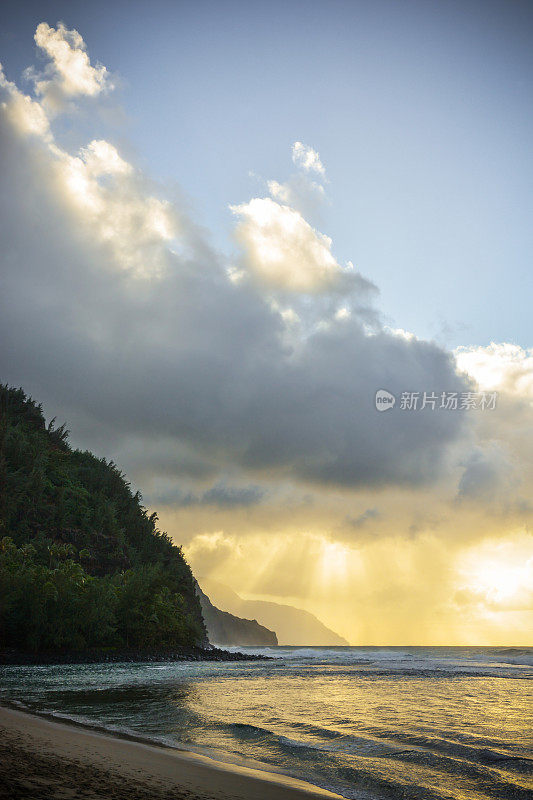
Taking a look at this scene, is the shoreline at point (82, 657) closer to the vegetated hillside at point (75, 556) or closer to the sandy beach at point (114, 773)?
the vegetated hillside at point (75, 556)

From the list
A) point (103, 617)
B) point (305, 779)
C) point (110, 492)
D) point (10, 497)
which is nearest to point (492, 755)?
point (305, 779)

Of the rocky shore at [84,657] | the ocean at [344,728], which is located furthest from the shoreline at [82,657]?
the ocean at [344,728]

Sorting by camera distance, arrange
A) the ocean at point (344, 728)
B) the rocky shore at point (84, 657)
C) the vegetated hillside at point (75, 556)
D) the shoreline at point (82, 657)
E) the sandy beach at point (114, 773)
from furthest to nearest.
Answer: the vegetated hillside at point (75, 556), the rocky shore at point (84, 657), the shoreline at point (82, 657), the ocean at point (344, 728), the sandy beach at point (114, 773)

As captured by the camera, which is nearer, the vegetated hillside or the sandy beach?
the sandy beach

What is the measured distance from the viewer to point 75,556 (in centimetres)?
8462

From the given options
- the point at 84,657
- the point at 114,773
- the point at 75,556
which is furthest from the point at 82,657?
the point at 114,773

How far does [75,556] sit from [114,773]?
84070 mm

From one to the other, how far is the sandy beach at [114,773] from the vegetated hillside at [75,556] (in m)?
47.0

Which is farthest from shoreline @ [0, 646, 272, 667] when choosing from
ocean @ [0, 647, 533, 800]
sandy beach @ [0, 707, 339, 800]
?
sandy beach @ [0, 707, 339, 800]

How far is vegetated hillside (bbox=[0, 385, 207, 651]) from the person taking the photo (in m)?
53.3

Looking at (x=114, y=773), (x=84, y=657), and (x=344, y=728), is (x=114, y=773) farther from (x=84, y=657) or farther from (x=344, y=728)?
(x=84, y=657)

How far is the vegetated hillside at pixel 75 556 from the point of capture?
175ft

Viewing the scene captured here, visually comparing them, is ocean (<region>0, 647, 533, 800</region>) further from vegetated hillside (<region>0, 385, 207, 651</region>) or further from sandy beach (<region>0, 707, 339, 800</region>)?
vegetated hillside (<region>0, 385, 207, 651</region>)

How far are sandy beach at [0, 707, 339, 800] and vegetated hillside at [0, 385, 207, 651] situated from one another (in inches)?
1852
